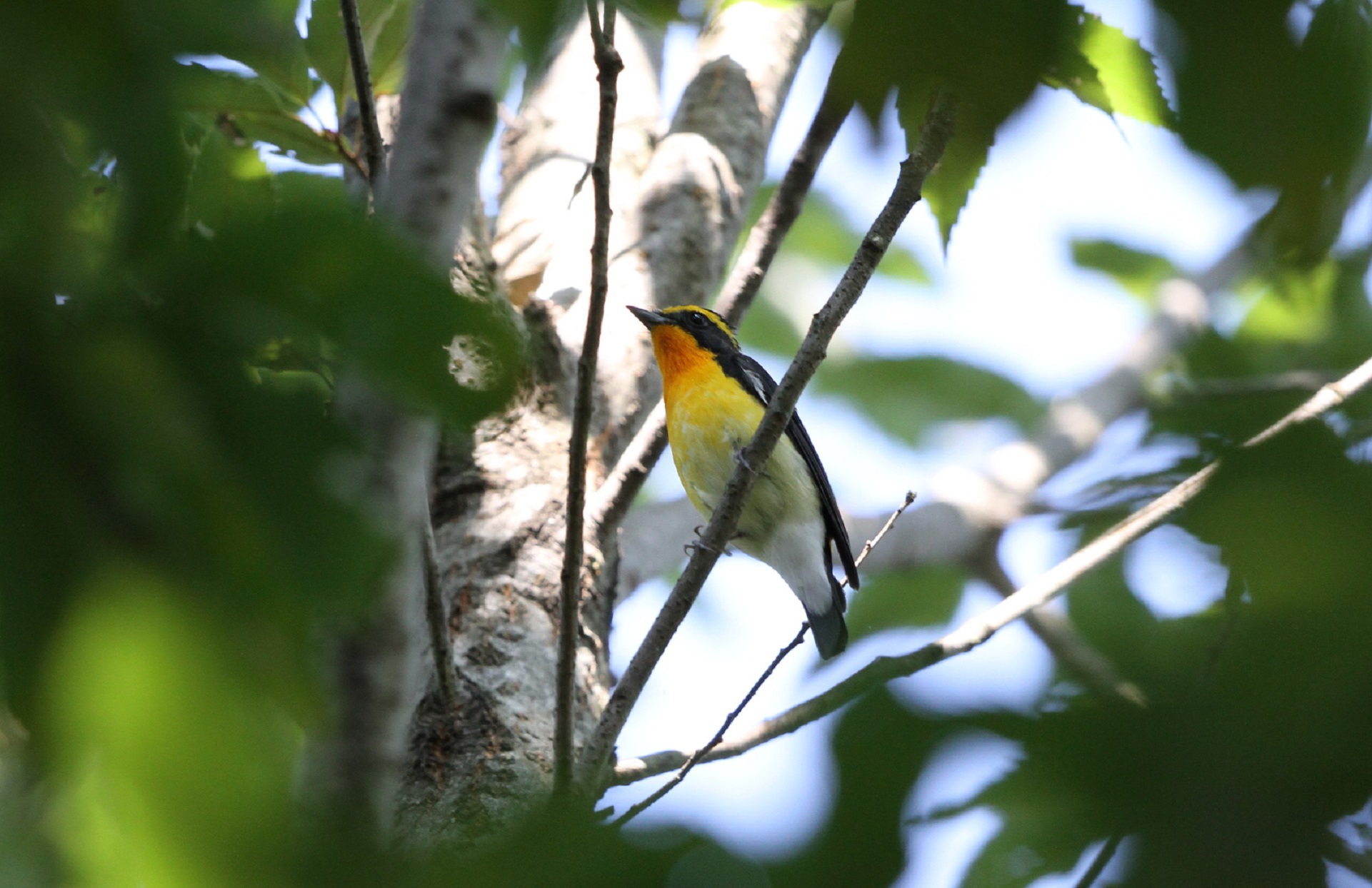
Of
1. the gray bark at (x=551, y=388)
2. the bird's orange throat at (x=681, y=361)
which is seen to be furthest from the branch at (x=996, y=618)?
the bird's orange throat at (x=681, y=361)

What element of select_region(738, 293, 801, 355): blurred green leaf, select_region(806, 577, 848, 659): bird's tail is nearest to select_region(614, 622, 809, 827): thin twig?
select_region(806, 577, 848, 659): bird's tail

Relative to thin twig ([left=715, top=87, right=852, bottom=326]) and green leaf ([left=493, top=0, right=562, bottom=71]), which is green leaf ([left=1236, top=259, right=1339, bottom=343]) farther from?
thin twig ([left=715, top=87, right=852, bottom=326])

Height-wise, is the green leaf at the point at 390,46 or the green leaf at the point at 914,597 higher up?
the green leaf at the point at 390,46

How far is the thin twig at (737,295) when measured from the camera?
11.4 ft

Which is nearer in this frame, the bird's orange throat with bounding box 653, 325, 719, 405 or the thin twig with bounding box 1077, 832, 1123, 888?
the thin twig with bounding box 1077, 832, 1123, 888

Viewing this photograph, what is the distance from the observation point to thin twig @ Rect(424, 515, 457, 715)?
97.7 inches

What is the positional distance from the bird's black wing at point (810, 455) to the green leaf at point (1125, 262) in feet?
Result: 10.5

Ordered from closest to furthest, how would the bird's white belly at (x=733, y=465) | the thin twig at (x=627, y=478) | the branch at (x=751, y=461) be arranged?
1. the branch at (x=751, y=461)
2. the thin twig at (x=627, y=478)
3. the bird's white belly at (x=733, y=465)

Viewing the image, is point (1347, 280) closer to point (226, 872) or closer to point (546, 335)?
point (226, 872)

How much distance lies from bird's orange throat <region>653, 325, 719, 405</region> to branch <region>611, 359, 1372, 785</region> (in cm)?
257

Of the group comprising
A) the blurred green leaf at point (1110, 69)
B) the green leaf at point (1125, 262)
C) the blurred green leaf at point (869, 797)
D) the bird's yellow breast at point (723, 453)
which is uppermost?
the green leaf at point (1125, 262)

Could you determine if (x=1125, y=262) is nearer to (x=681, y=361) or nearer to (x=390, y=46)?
(x=681, y=361)

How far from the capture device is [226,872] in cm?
64

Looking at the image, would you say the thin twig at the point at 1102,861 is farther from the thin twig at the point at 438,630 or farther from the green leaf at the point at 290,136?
A: the green leaf at the point at 290,136
